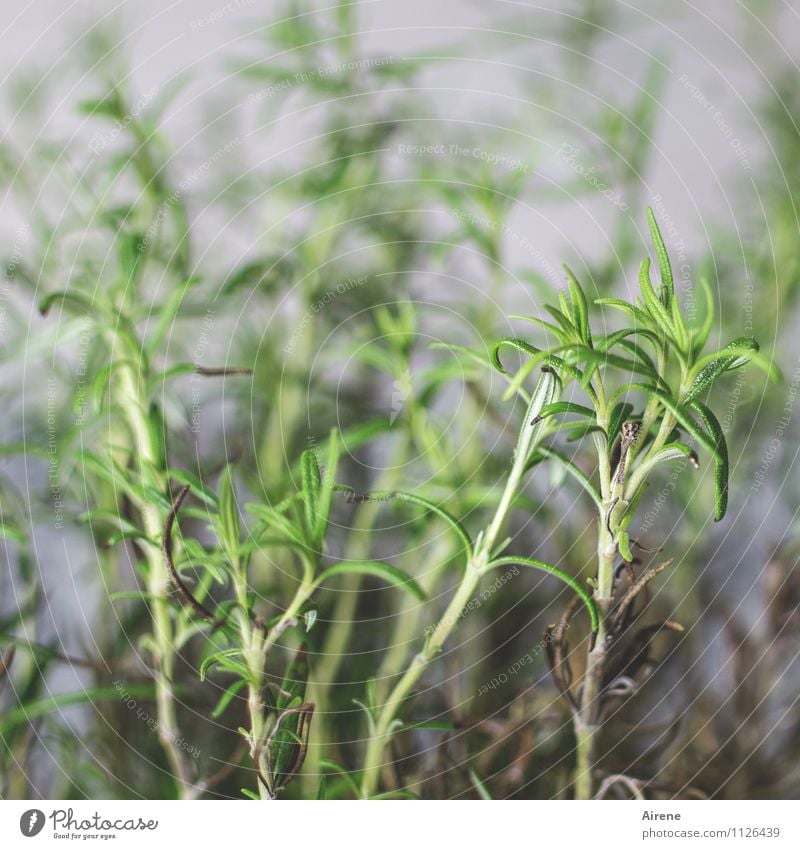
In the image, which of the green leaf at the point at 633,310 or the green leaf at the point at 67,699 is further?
the green leaf at the point at 67,699

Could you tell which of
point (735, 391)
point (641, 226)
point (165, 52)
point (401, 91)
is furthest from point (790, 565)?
point (165, 52)

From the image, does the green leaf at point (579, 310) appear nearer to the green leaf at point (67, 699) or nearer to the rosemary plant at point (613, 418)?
the rosemary plant at point (613, 418)

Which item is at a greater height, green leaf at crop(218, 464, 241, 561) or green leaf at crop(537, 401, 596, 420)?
green leaf at crop(537, 401, 596, 420)

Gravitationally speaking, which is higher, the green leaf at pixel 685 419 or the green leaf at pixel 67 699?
the green leaf at pixel 685 419

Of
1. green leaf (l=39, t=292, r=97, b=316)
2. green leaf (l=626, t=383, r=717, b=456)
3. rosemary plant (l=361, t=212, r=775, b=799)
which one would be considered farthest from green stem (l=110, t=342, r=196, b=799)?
green leaf (l=626, t=383, r=717, b=456)

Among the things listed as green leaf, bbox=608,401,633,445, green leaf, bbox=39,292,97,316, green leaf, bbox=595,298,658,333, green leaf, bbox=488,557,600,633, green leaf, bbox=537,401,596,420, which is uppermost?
green leaf, bbox=39,292,97,316

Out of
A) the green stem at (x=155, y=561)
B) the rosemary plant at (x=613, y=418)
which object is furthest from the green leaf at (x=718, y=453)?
the green stem at (x=155, y=561)

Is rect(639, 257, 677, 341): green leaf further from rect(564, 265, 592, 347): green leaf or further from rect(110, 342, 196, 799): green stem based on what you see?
rect(110, 342, 196, 799): green stem

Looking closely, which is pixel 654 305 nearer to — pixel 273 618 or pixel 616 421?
pixel 616 421

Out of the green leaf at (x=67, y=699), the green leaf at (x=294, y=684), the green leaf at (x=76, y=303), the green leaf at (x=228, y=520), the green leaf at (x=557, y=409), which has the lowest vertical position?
the green leaf at (x=67, y=699)

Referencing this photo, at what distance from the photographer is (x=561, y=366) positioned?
299 millimetres

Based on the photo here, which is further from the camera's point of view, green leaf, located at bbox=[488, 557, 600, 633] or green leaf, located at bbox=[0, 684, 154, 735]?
green leaf, located at bbox=[0, 684, 154, 735]

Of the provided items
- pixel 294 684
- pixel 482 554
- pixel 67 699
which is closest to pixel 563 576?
pixel 482 554
